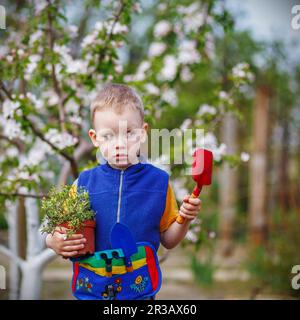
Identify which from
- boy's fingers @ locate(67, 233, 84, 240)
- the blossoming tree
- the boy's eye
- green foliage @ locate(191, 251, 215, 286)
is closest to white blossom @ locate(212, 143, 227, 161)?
the blossoming tree

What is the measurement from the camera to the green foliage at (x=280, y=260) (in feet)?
15.5

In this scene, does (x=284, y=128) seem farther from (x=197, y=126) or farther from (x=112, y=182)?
(x=112, y=182)

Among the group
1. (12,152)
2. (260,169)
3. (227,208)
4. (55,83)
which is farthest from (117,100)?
(227,208)

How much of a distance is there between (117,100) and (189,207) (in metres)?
0.44

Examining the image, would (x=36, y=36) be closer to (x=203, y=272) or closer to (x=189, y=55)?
(x=189, y=55)

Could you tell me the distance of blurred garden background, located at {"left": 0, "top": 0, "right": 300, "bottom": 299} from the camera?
9.43 feet

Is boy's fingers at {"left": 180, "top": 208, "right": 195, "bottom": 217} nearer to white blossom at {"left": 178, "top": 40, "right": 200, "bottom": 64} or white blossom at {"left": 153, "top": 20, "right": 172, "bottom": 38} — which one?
white blossom at {"left": 178, "top": 40, "right": 200, "bottom": 64}

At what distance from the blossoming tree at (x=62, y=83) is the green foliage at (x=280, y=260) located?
81.0 inches

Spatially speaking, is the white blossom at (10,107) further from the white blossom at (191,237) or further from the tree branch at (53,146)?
the white blossom at (191,237)

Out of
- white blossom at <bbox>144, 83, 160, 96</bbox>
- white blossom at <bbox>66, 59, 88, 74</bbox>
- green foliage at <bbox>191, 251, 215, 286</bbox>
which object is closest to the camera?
white blossom at <bbox>66, 59, 88, 74</bbox>

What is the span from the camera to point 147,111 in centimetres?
302

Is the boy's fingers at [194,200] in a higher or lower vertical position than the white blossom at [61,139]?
lower

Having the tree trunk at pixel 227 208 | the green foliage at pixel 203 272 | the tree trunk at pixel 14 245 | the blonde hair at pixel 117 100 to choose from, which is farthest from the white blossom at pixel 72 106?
the tree trunk at pixel 227 208
